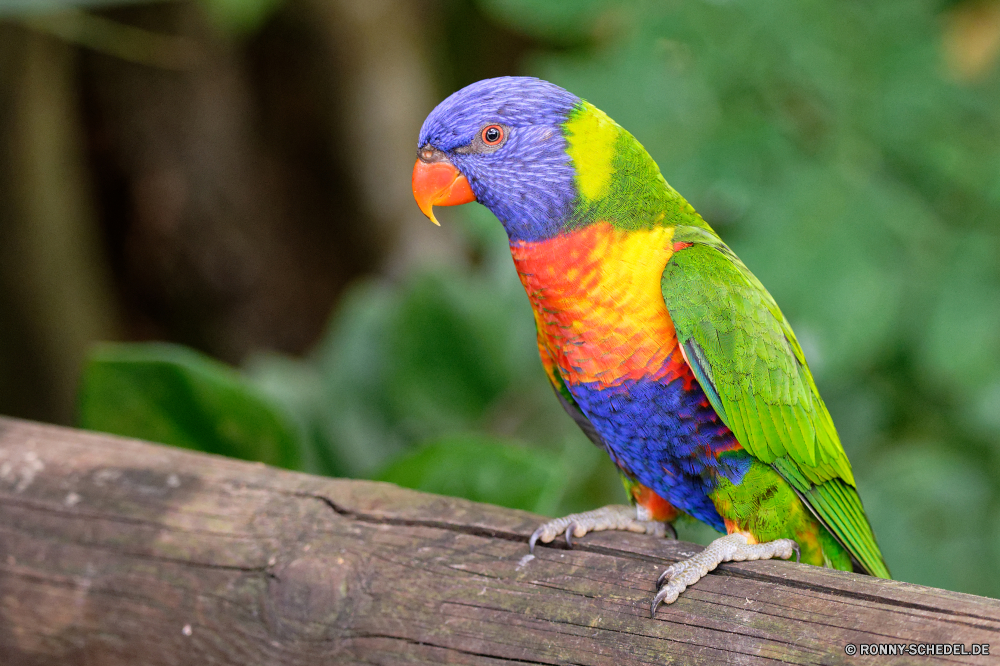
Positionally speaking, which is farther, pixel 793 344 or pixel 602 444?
pixel 602 444

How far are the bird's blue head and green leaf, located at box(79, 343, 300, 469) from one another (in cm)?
93

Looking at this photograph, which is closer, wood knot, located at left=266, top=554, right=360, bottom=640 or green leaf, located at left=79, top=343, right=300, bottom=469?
wood knot, located at left=266, top=554, right=360, bottom=640

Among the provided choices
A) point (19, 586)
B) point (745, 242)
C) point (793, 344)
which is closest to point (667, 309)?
point (793, 344)

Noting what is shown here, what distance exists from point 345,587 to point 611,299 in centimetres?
68

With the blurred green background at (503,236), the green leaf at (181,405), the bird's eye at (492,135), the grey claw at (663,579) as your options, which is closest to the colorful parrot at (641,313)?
the bird's eye at (492,135)

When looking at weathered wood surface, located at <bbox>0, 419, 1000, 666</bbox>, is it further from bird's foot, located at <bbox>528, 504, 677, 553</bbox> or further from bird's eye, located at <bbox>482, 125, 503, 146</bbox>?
bird's eye, located at <bbox>482, 125, 503, 146</bbox>

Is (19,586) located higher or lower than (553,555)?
lower

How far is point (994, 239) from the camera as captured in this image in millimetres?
2395

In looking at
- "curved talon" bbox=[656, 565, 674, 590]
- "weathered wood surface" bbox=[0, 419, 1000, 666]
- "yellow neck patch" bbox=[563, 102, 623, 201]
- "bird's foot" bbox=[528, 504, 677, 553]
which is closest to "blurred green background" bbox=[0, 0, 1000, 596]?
"bird's foot" bbox=[528, 504, 677, 553]

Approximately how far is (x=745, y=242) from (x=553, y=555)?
1293 millimetres

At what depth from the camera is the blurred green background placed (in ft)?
7.45

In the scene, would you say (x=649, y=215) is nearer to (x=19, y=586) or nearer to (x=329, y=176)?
(x=19, y=586)

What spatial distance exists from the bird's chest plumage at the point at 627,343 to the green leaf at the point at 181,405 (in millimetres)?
907

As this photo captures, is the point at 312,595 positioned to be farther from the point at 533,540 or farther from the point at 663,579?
the point at 663,579
